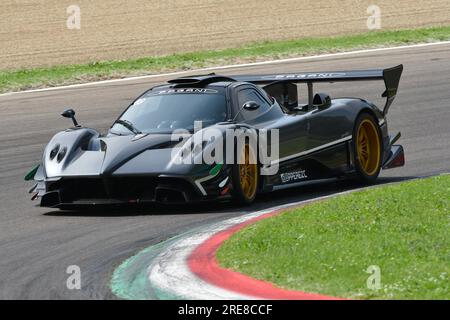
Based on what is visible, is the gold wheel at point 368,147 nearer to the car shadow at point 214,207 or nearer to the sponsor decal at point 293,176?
the car shadow at point 214,207

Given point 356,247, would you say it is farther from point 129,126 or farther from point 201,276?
point 129,126

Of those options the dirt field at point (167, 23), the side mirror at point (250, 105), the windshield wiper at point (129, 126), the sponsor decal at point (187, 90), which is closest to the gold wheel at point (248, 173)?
the side mirror at point (250, 105)

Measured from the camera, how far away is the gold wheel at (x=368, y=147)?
13750 mm

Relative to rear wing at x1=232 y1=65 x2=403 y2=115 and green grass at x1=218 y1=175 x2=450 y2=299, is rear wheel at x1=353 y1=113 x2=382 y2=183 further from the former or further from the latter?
green grass at x1=218 y1=175 x2=450 y2=299

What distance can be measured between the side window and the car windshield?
0.23 meters

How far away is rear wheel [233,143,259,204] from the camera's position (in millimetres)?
11836

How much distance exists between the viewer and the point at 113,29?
114 ft

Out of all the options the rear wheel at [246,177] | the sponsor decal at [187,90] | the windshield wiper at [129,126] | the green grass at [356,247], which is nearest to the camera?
Result: the green grass at [356,247]

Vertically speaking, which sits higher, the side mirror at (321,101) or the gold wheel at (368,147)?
the side mirror at (321,101)

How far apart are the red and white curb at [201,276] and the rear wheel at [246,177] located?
1560mm

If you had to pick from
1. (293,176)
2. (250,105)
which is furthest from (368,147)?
(250,105)
